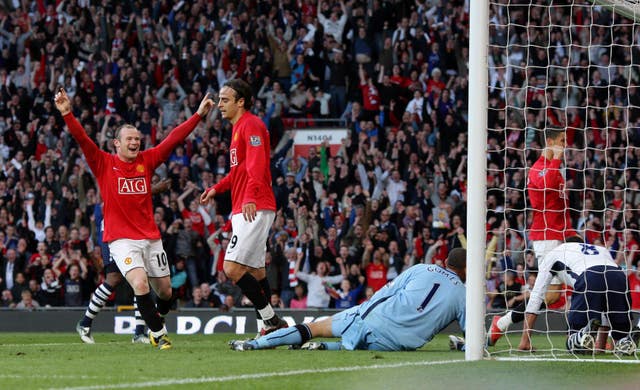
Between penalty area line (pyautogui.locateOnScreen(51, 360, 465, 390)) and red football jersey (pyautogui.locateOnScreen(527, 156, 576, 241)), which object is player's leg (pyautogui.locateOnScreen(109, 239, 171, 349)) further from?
red football jersey (pyautogui.locateOnScreen(527, 156, 576, 241))

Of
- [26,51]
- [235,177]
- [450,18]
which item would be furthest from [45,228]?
[235,177]

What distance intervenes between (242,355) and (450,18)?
1673cm

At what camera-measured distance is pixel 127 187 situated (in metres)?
10.8

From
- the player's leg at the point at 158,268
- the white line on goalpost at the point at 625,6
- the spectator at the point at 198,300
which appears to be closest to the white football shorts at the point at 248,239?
the player's leg at the point at 158,268

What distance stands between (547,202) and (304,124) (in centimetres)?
1303

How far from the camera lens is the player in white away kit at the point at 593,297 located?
9773 millimetres

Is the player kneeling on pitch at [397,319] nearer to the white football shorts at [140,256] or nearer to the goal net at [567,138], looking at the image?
the white football shorts at [140,256]

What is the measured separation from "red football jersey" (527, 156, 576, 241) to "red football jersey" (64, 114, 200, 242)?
129 inches

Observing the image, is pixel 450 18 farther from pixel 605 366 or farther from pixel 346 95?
pixel 605 366

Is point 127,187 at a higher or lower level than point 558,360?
higher

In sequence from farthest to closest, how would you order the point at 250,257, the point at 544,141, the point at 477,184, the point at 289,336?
the point at 544,141
the point at 250,257
the point at 289,336
the point at 477,184

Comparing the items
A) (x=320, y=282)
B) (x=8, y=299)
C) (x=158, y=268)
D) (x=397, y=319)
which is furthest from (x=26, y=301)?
(x=397, y=319)

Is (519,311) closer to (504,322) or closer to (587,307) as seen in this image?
(504,322)

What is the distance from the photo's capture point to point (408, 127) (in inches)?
885
